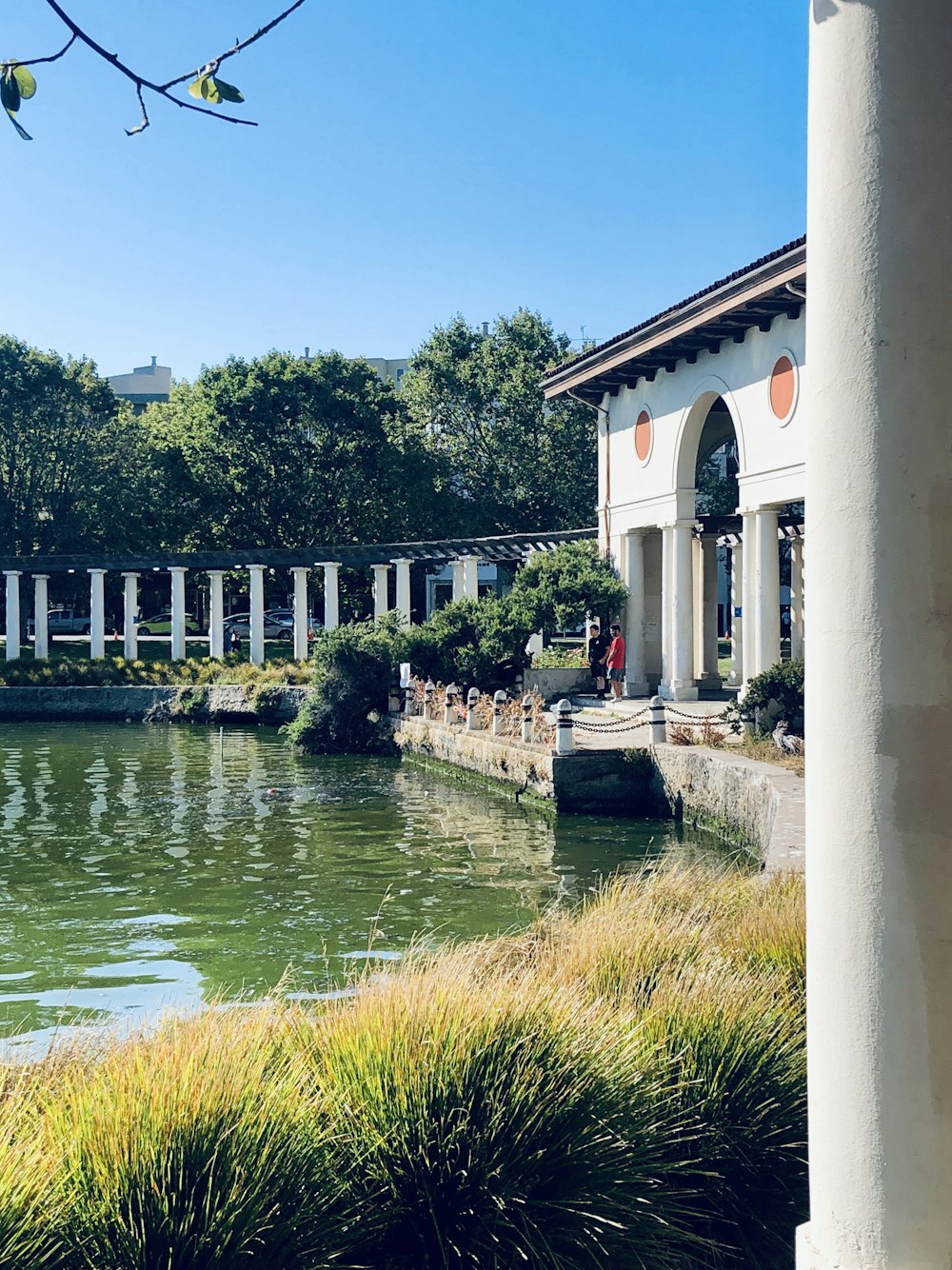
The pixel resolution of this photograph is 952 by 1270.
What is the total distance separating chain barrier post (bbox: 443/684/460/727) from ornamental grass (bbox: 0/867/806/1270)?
22.0 meters

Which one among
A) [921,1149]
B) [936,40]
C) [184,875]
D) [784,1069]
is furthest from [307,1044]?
[184,875]

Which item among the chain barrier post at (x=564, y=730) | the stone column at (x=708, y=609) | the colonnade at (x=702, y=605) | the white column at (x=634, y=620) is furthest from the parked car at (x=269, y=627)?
the chain barrier post at (x=564, y=730)

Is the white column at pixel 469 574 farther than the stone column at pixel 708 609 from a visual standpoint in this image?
Yes

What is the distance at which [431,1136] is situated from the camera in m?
4.34

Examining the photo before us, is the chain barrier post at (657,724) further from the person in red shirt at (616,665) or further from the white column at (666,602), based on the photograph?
the person in red shirt at (616,665)

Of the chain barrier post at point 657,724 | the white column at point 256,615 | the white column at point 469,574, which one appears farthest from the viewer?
the white column at point 256,615

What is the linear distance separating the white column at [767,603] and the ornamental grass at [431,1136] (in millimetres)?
19359

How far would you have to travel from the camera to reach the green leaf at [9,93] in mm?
3457

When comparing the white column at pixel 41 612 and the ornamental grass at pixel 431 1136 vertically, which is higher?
the white column at pixel 41 612

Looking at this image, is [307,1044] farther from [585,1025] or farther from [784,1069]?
[784,1069]

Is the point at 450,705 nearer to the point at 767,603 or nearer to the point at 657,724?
the point at 767,603

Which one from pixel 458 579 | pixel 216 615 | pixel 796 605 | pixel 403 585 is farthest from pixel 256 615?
pixel 796 605

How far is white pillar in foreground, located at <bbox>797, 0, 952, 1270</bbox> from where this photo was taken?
314cm

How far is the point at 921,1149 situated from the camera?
10.3 ft
